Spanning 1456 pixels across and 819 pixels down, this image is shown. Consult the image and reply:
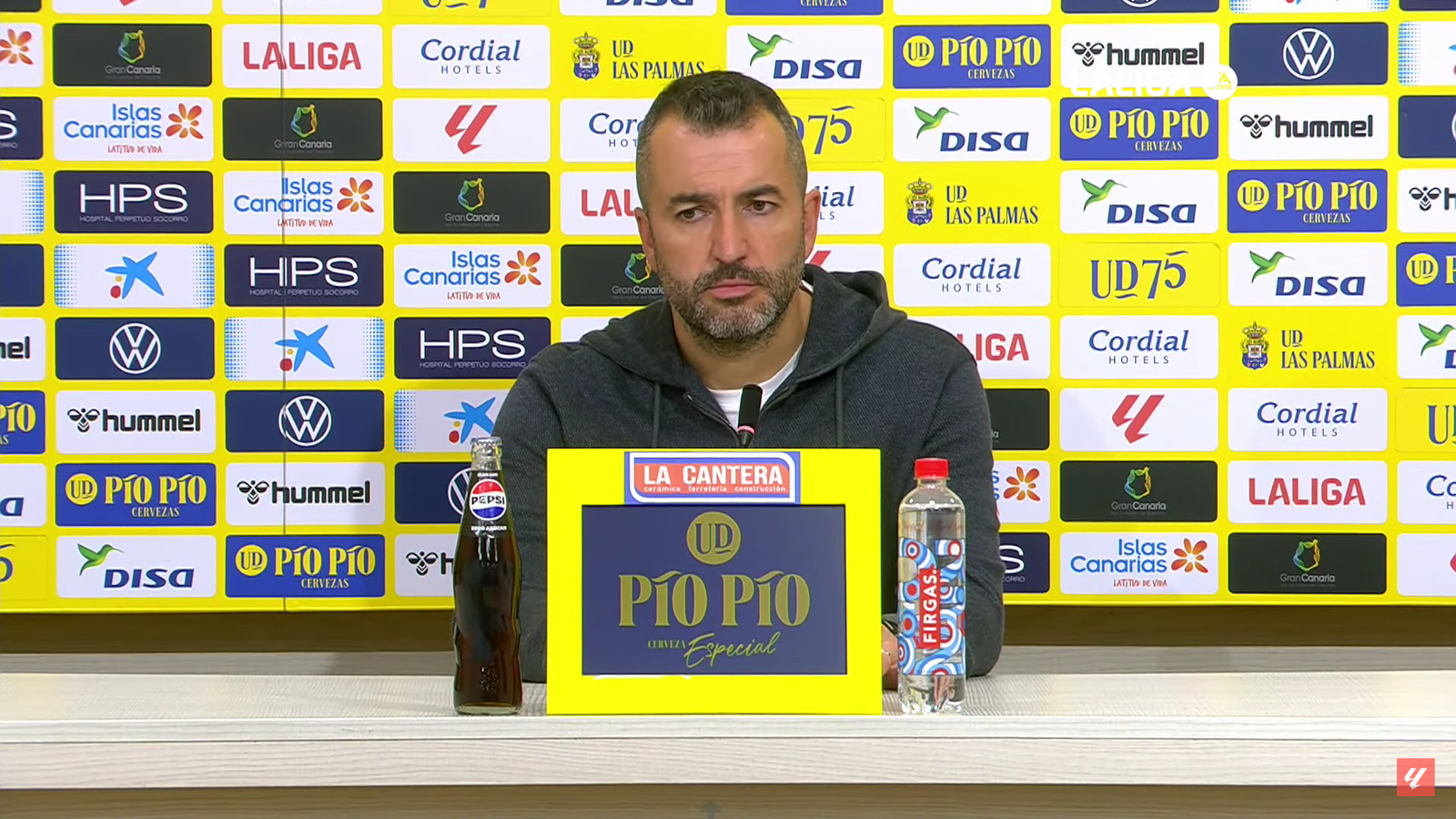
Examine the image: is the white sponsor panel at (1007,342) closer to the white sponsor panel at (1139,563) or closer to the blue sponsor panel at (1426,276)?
the white sponsor panel at (1139,563)

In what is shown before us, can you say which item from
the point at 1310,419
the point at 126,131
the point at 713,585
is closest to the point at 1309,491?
the point at 1310,419

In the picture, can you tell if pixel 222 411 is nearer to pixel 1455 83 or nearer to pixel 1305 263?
pixel 1305 263

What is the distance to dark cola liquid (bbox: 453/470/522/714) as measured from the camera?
42.7 inches

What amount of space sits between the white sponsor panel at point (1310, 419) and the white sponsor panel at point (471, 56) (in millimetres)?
1330

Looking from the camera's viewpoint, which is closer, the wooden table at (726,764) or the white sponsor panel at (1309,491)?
the wooden table at (726,764)

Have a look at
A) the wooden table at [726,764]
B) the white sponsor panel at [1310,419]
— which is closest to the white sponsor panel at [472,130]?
the white sponsor panel at [1310,419]

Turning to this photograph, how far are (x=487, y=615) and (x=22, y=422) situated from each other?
5.28 feet

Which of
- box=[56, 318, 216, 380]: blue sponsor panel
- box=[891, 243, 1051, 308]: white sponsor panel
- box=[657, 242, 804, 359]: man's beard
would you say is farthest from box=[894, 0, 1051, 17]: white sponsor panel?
box=[56, 318, 216, 380]: blue sponsor panel

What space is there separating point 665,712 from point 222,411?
5.04ft

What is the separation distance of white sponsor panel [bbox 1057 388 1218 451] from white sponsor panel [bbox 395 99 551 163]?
3.35ft

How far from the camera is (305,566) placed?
92.0 inches

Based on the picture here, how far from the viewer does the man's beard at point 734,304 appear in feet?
5.26

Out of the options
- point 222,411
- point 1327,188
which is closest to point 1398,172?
point 1327,188

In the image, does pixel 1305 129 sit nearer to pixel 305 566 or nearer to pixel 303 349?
pixel 303 349
